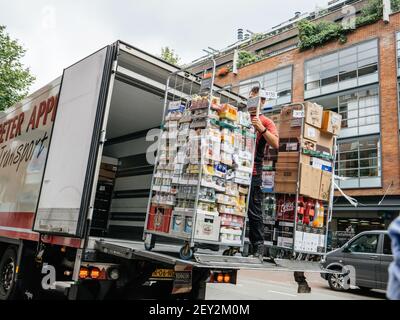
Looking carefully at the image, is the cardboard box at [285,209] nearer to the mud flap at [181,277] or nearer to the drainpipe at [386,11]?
the mud flap at [181,277]

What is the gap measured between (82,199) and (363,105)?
22.4 meters

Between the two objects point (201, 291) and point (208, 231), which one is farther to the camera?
point (201, 291)

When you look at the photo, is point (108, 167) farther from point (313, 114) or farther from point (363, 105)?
point (363, 105)

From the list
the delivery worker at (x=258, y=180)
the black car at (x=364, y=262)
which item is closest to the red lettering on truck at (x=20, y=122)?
the delivery worker at (x=258, y=180)

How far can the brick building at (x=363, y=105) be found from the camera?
70.7 feet

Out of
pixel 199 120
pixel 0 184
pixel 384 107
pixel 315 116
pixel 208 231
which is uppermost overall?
pixel 384 107

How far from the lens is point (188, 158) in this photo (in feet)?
14.2

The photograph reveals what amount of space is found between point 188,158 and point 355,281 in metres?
8.39

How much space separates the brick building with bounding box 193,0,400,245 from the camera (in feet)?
70.7

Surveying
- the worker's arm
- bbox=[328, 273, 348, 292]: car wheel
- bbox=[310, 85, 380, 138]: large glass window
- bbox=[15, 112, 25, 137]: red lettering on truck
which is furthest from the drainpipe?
bbox=[15, 112, 25, 137]: red lettering on truck

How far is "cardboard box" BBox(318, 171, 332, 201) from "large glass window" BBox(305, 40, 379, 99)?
19957 millimetres

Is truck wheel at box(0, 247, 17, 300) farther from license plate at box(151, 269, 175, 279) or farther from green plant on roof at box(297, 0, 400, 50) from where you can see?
green plant on roof at box(297, 0, 400, 50)

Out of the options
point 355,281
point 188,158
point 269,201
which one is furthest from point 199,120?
point 355,281

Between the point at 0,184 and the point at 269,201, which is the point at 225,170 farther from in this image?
the point at 0,184
